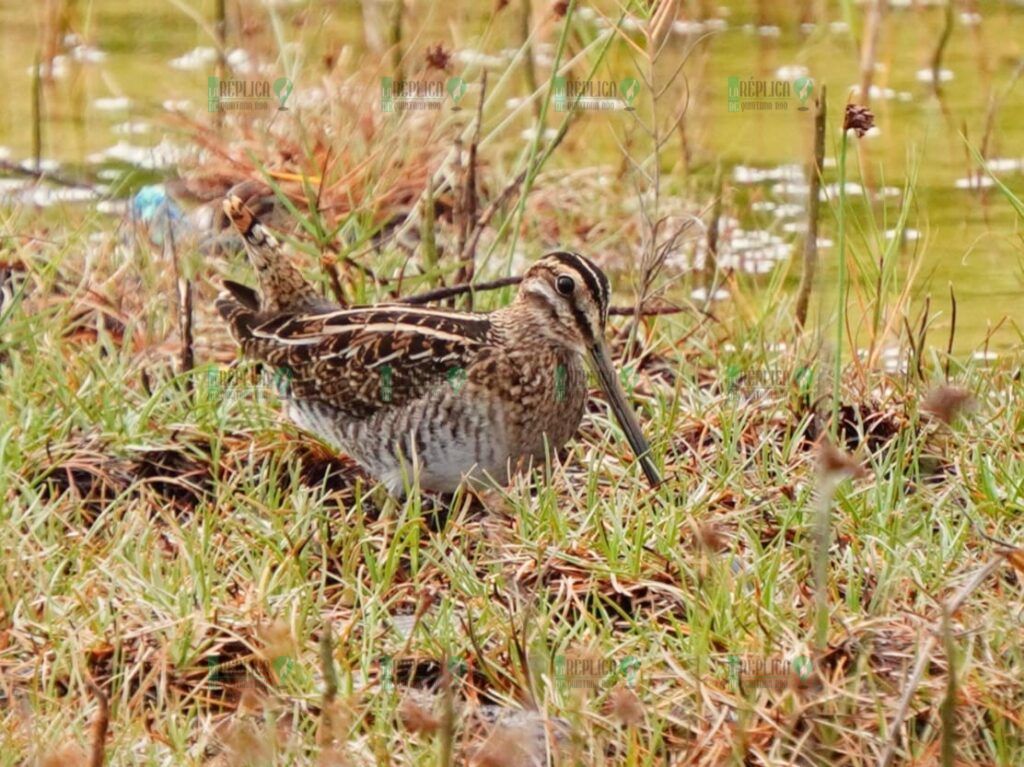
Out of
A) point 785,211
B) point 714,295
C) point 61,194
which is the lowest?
point 714,295

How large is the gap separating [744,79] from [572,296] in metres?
4.36

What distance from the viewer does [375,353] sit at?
5.36m

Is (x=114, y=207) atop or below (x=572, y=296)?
below

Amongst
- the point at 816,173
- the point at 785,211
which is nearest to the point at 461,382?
the point at 816,173

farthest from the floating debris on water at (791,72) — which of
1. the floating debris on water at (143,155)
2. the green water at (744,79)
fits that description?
the floating debris on water at (143,155)

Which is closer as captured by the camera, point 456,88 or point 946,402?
point 946,402

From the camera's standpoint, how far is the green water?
7594 mm

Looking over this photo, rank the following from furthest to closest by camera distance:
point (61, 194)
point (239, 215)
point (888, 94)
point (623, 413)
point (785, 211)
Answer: point (888, 94)
point (785, 211)
point (61, 194)
point (239, 215)
point (623, 413)

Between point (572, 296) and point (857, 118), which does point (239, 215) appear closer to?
point (572, 296)

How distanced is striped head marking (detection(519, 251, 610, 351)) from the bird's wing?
20 cm

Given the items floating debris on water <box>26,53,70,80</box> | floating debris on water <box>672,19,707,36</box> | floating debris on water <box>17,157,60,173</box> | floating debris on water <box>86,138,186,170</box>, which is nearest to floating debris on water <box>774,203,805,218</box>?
floating debris on water <box>672,19,707,36</box>

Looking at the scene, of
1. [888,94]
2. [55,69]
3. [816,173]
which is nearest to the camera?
[816,173]

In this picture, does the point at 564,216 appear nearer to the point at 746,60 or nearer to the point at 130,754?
the point at 746,60

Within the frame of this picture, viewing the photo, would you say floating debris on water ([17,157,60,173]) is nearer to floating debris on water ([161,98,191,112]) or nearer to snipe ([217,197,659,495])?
floating debris on water ([161,98,191,112])
